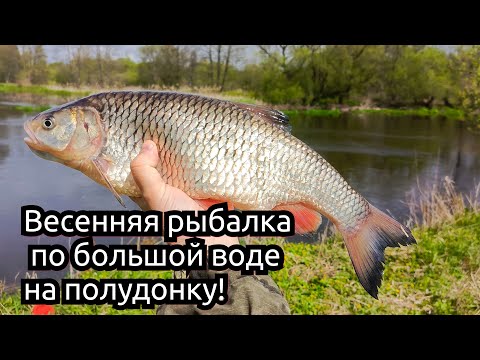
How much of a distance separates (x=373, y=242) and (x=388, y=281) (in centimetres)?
189

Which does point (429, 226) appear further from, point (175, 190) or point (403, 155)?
point (403, 155)

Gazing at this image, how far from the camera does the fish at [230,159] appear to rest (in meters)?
1.21

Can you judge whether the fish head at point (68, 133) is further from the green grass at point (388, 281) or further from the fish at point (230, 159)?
the green grass at point (388, 281)

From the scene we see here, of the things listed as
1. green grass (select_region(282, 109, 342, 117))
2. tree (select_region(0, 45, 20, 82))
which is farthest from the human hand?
green grass (select_region(282, 109, 342, 117))

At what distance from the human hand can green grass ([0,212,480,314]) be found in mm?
1533

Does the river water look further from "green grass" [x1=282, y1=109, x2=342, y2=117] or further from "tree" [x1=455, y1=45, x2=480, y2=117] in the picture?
"green grass" [x1=282, y1=109, x2=342, y2=117]

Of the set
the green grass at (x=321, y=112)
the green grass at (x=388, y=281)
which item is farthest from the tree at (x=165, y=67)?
the green grass at (x=388, y=281)

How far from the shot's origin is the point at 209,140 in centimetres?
123

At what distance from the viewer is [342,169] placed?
29.8ft

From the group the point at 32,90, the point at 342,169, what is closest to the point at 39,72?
the point at 32,90

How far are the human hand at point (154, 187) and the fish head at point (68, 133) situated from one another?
15 cm

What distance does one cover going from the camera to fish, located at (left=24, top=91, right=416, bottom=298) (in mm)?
1213

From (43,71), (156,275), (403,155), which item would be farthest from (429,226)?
(43,71)
